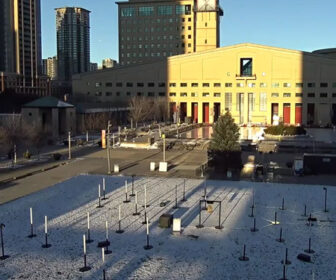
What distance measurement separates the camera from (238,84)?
83.8 metres

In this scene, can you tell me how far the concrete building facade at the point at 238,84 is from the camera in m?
80.7

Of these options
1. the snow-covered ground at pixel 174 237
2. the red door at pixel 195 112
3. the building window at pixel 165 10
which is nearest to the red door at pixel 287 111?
the red door at pixel 195 112

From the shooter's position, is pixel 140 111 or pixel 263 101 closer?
pixel 140 111

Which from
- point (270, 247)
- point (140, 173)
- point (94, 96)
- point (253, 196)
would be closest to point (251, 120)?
point (94, 96)

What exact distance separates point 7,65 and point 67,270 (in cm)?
14534

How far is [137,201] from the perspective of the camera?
22531mm

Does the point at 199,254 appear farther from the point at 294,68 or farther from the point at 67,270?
the point at 294,68

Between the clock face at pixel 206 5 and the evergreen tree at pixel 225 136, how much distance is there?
270 ft

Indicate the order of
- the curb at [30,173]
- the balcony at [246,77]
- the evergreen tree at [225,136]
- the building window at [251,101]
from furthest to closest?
1. the building window at [251,101]
2. the balcony at [246,77]
3. the evergreen tree at [225,136]
4. the curb at [30,173]

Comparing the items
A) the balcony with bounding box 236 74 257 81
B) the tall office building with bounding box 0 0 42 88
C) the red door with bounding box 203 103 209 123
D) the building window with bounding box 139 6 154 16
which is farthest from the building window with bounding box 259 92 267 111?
the tall office building with bounding box 0 0 42 88

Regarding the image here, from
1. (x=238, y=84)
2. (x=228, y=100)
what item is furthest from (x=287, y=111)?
(x=228, y=100)

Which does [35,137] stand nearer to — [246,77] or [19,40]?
[246,77]

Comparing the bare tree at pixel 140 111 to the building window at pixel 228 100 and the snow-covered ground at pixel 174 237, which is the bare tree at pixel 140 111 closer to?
the building window at pixel 228 100

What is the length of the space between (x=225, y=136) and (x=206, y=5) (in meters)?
84.0
